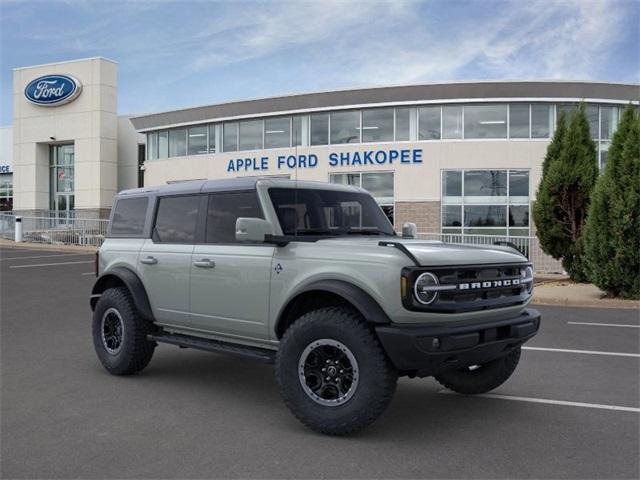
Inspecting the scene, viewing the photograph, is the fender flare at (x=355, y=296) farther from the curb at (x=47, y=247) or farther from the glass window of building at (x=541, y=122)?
the curb at (x=47, y=247)

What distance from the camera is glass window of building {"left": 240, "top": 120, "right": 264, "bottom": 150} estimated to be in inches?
1180

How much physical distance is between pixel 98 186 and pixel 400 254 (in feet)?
112

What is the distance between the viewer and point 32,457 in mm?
4117

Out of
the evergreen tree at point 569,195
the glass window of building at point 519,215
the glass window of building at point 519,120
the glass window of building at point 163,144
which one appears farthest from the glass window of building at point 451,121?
the glass window of building at point 163,144

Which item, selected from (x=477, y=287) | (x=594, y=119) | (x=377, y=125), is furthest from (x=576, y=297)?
(x=377, y=125)

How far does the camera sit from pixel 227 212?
5.77 meters

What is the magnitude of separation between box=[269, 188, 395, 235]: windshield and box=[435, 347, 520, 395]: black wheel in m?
1.47

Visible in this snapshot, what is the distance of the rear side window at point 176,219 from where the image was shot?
605 cm

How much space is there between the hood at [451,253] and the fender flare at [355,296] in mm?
337

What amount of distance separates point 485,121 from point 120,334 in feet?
72.2

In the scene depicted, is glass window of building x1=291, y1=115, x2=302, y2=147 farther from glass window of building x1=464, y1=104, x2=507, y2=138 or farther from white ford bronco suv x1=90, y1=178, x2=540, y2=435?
white ford bronco suv x1=90, y1=178, x2=540, y2=435

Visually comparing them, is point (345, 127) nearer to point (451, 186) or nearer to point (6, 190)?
point (451, 186)

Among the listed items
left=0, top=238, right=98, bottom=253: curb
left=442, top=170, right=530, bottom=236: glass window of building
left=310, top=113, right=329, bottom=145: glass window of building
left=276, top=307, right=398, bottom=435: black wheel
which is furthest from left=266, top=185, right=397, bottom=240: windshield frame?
left=0, top=238, right=98, bottom=253: curb

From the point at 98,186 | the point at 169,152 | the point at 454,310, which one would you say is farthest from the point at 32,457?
the point at 98,186
